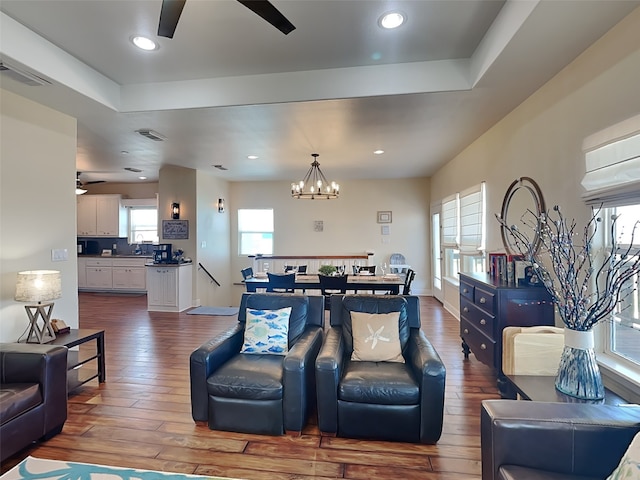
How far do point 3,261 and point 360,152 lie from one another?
4526mm

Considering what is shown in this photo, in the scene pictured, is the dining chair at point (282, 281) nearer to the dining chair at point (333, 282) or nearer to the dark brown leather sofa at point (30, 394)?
the dining chair at point (333, 282)

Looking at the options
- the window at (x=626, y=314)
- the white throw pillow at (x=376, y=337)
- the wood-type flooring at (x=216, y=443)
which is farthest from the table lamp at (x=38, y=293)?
the window at (x=626, y=314)

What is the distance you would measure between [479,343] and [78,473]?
321 centimetres

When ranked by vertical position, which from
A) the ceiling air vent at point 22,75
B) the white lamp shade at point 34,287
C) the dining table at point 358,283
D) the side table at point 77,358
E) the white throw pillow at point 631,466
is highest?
the ceiling air vent at point 22,75

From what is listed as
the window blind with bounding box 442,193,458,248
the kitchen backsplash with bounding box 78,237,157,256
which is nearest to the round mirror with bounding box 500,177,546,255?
the window blind with bounding box 442,193,458,248

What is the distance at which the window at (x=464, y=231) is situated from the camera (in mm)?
4570

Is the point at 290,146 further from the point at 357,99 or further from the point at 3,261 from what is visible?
the point at 3,261

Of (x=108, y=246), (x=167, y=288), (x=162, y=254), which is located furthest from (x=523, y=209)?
(x=108, y=246)

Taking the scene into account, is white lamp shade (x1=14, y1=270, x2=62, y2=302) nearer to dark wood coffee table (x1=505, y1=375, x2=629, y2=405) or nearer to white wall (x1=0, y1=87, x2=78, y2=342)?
white wall (x1=0, y1=87, x2=78, y2=342)

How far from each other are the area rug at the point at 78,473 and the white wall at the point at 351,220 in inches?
241

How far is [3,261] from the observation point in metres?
2.99

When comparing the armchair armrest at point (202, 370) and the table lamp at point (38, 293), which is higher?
the table lamp at point (38, 293)

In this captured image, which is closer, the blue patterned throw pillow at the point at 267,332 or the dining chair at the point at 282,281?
the blue patterned throw pillow at the point at 267,332

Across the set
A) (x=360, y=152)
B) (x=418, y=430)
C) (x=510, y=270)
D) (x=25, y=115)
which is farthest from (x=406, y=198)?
(x=25, y=115)
